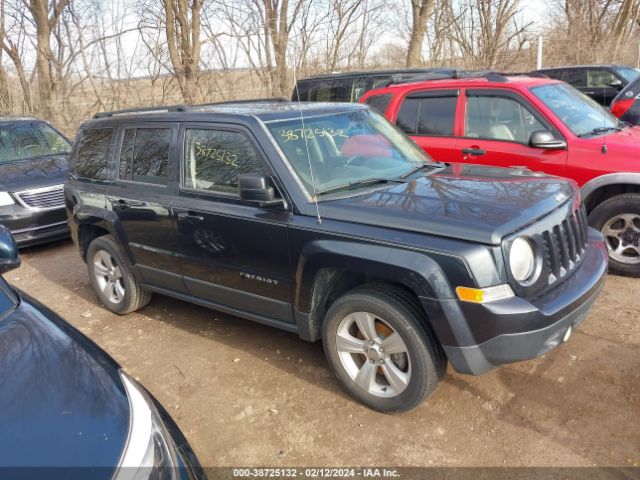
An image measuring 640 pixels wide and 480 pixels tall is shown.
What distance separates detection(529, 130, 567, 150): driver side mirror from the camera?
5148mm

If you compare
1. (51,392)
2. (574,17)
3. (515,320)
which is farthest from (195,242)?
(574,17)

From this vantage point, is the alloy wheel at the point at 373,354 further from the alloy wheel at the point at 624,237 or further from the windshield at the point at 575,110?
the windshield at the point at 575,110

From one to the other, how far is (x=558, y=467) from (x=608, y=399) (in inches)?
30.2

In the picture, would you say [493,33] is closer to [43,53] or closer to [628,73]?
[628,73]

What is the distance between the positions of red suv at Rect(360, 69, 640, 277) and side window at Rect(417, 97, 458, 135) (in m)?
0.01

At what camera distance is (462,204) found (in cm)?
318

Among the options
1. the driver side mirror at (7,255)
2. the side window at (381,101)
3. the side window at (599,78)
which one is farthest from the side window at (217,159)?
the side window at (599,78)

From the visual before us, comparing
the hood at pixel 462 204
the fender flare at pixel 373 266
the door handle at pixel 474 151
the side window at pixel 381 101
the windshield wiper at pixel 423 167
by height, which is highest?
the side window at pixel 381 101

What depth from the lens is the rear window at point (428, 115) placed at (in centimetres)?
605

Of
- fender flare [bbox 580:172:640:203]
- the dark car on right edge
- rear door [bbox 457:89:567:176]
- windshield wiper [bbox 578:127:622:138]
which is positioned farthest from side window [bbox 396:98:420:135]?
the dark car on right edge

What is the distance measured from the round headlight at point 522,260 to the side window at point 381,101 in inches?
153

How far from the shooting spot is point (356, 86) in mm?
8711

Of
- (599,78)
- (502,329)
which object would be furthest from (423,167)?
(599,78)

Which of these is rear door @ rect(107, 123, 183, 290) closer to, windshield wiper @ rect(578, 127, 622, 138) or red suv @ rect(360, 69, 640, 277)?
red suv @ rect(360, 69, 640, 277)
